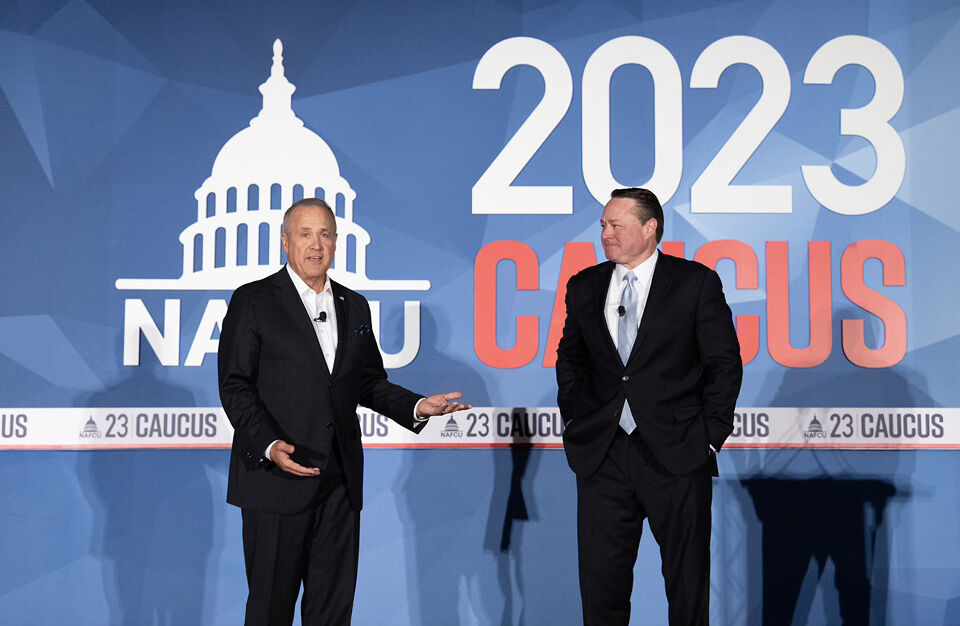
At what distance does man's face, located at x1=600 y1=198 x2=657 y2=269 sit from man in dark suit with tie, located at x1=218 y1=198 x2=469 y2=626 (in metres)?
0.79

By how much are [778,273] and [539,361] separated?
1218mm

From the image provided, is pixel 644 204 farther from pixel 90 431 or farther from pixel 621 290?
pixel 90 431

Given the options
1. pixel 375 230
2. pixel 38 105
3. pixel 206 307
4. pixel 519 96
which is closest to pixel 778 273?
pixel 519 96

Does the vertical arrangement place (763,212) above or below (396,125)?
below

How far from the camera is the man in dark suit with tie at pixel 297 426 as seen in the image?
2602 mm

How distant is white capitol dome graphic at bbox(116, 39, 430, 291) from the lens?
161 inches

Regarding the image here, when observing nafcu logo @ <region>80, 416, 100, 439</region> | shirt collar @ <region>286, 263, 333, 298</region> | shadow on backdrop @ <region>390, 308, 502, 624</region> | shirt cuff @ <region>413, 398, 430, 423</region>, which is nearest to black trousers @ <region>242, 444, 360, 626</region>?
shirt cuff @ <region>413, 398, 430, 423</region>

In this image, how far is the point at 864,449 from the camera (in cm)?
401

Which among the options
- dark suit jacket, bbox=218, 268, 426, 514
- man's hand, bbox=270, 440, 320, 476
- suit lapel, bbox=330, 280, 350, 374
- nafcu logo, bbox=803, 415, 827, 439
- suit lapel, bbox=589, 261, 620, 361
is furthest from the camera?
nafcu logo, bbox=803, 415, 827, 439

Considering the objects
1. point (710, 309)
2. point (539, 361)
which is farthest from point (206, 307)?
point (710, 309)

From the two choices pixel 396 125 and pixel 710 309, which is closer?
pixel 710 309

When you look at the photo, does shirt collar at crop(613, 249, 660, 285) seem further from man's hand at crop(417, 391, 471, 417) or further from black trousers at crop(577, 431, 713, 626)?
man's hand at crop(417, 391, 471, 417)

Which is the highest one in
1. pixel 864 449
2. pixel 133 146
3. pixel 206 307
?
pixel 133 146

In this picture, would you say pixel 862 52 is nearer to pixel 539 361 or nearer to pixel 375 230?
pixel 539 361
